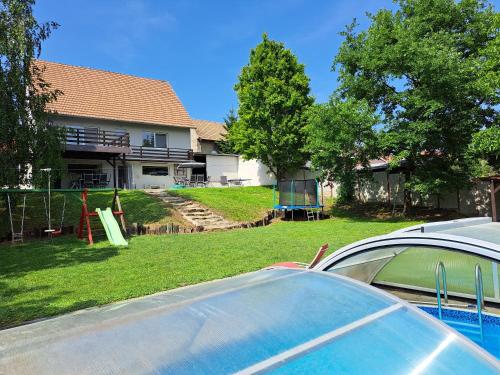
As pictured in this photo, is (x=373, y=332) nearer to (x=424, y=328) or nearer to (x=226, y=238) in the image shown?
(x=424, y=328)

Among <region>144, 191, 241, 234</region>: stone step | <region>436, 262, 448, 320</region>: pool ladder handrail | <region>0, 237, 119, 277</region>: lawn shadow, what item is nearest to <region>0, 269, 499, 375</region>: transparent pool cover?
<region>436, 262, 448, 320</region>: pool ladder handrail

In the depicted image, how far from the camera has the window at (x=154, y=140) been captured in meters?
28.2

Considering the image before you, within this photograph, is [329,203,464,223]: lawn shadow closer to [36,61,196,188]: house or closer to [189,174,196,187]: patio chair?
[189,174,196,187]: patio chair

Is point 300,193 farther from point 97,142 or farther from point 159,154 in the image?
point 97,142

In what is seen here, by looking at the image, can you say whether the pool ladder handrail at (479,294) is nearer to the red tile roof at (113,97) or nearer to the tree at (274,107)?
the tree at (274,107)

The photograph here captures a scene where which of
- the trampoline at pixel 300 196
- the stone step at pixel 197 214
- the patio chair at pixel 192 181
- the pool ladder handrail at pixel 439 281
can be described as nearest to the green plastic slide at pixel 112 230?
the stone step at pixel 197 214

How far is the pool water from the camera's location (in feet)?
12.2

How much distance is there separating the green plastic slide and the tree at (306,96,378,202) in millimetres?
9738

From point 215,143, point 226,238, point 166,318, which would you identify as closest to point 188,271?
point 226,238

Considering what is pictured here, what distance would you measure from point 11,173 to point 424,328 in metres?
12.8

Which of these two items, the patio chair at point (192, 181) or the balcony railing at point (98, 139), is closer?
the balcony railing at point (98, 139)

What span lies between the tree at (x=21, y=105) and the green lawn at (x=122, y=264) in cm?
259

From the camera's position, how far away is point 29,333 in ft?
5.76

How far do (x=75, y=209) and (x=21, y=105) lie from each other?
5097 mm
